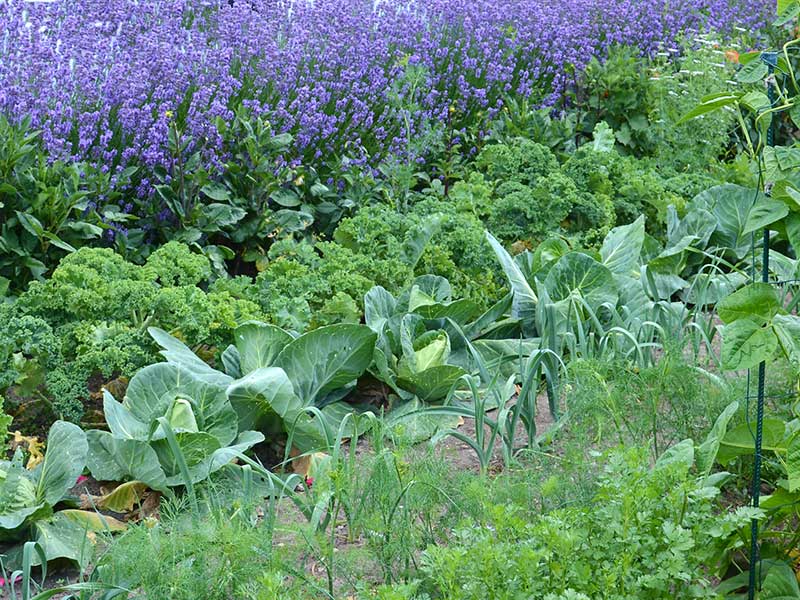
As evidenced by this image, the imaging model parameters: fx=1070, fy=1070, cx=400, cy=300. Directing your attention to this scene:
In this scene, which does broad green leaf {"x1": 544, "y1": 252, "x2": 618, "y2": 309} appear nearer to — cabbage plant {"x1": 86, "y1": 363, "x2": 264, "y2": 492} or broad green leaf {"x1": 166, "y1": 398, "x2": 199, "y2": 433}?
cabbage plant {"x1": 86, "y1": 363, "x2": 264, "y2": 492}

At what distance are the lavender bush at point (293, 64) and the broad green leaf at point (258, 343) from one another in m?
1.42

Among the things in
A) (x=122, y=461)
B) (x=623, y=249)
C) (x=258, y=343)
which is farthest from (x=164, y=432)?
(x=623, y=249)

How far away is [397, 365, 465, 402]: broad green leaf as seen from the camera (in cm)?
390

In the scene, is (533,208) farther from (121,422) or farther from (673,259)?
(121,422)

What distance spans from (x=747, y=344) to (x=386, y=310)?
2127 millimetres

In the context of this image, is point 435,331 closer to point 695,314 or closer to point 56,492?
point 695,314

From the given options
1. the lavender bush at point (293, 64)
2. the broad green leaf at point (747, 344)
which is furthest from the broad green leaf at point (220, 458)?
the lavender bush at point (293, 64)

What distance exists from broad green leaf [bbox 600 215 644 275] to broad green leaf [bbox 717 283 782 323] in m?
2.28

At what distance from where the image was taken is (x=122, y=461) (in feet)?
10.8

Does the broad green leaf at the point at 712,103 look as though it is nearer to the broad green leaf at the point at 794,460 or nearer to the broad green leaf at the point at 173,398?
the broad green leaf at the point at 794,460

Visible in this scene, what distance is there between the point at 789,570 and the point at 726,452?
0.35 metres

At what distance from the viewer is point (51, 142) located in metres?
4.54

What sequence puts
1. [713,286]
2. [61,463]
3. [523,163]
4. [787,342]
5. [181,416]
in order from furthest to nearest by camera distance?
[523,163] < [713,286] < [181,416] < [61,463] < [787,342]

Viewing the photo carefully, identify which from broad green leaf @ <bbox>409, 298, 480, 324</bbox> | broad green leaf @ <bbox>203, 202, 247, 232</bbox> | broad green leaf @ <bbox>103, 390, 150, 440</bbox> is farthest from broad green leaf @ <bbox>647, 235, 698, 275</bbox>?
broad green leaf @ <bbox>103, 390, 150, 440</bbox>
